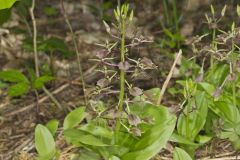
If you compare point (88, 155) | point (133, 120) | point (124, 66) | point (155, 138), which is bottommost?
point (88, 155)

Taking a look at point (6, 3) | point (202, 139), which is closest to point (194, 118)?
point (202, 139)

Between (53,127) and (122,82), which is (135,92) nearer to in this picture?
(122,82)

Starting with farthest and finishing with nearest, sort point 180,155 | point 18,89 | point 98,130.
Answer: point 18,89, point 98,130, point 180,155

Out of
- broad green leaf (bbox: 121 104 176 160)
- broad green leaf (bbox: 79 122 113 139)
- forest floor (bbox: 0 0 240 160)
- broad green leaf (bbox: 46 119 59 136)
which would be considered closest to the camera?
broad green leaf (bbox: 121 104 176 160)

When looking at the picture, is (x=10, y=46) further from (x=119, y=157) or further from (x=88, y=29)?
(x=119, y=157)

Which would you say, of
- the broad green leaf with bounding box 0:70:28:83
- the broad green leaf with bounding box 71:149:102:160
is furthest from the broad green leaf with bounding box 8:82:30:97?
the broad green leaf with bounding box 71:149:102:160

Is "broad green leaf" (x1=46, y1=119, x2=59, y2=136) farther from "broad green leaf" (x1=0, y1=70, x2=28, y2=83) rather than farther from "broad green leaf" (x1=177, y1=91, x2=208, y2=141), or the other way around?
"broad green leaf" (x1=177, y1=91, x2=208, y2=141)
